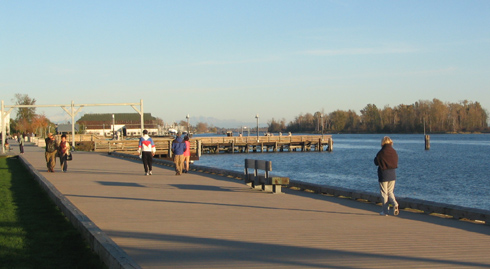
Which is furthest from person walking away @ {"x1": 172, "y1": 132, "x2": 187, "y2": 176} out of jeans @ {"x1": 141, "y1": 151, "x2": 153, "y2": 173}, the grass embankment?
the grass embankment

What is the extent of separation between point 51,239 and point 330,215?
5682 millimetres

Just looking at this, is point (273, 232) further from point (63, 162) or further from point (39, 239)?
point (63, 162)

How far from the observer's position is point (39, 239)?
29.7 feet

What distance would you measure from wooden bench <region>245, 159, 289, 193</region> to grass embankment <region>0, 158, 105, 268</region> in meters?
5.73

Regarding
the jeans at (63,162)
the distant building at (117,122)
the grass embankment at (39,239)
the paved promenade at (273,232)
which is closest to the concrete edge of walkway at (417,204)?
the paved promenade at (273,232)

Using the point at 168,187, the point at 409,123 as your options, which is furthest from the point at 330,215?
the point at 409,123

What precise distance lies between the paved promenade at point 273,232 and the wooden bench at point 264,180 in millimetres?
501

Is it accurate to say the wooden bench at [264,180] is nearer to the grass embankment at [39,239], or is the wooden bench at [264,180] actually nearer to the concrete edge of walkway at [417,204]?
the concrete edge of walkway at [417,204]

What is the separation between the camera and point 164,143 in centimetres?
5669

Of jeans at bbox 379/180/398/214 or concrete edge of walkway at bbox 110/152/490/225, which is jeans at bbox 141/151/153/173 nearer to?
concrete edge of walkway at bbox 110/152/490/225

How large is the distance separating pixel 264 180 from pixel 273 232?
22.2ft

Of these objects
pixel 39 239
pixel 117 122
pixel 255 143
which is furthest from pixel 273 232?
pixel 117 122

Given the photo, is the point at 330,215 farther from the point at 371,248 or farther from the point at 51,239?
the point at 51,239

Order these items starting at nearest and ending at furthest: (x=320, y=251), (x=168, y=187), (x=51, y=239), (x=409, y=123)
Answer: (x=320, y=251), (x=51, y=239), (x=168, y=187), (x=409, y=123)
